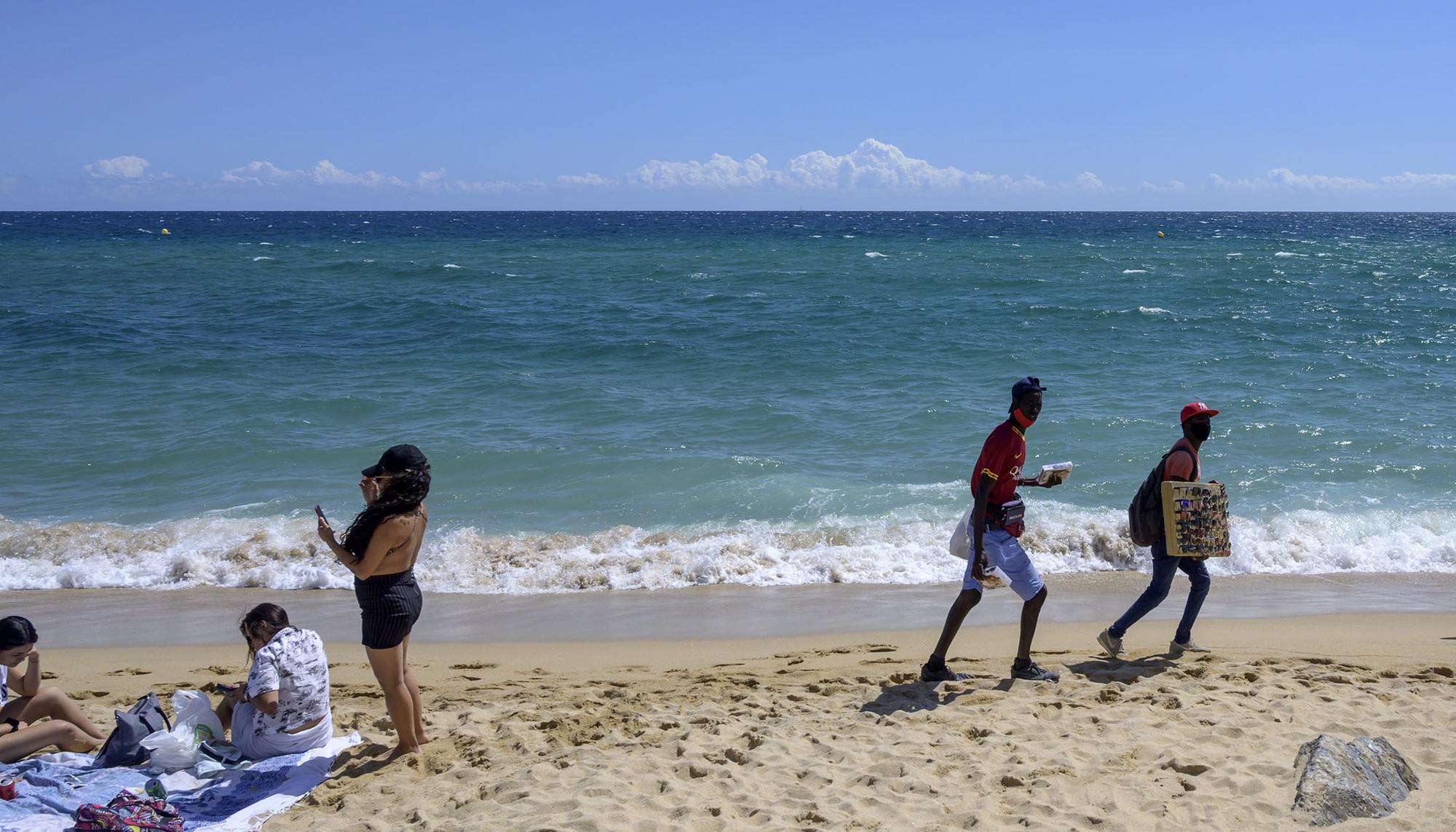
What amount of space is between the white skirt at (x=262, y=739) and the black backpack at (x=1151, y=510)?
4.26 meters

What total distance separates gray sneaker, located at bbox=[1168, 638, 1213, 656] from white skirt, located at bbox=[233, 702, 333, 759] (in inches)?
181

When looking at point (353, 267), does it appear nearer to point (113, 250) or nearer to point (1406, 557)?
point (113, 250)

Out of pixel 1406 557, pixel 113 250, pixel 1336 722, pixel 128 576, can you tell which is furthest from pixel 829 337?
pixel 113 250

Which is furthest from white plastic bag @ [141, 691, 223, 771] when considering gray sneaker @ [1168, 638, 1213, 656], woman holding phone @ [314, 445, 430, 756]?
gray sneaker @ [1168, 638, 1213, 656]

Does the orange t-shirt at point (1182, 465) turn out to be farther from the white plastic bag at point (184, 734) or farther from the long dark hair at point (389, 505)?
the white plastic bag at point (184, 734)

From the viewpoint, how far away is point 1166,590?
228 inches

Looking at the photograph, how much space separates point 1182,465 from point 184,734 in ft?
16.5

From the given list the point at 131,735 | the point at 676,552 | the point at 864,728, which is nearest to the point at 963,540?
the point at 864,728

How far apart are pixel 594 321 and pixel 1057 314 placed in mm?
10168

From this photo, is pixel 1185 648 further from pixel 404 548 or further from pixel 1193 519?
pixel 404 548

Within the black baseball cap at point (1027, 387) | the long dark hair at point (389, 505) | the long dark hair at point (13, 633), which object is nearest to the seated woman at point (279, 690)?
the long dark hair at point (389, 505)

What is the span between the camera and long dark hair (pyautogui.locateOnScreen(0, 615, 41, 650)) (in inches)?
182

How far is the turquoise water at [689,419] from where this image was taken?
891cm

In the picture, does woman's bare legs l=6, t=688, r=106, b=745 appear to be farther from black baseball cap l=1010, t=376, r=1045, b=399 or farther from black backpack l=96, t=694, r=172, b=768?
black baseball cap l=1010, t=376, r=1045, b=399
